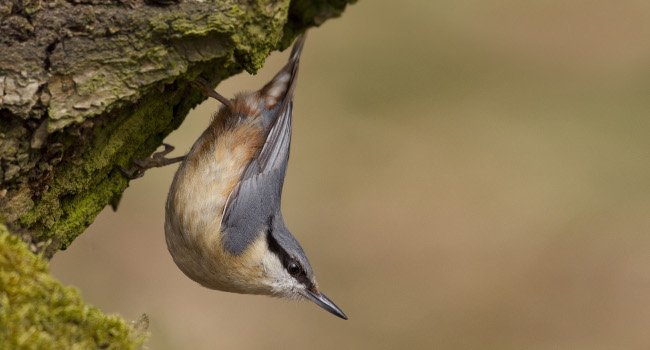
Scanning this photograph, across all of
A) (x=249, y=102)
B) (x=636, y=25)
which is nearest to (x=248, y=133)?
(x=249, y=102)

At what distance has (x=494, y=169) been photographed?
8.27m

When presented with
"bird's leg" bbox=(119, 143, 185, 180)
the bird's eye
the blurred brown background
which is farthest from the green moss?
the blurred brown background

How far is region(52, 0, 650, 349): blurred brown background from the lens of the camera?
6.61 metres

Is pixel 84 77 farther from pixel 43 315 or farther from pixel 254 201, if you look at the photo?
pixel 254 201

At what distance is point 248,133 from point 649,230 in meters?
4.85

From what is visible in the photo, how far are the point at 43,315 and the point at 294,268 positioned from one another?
2.07 metres

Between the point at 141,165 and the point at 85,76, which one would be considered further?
the point at 141,165

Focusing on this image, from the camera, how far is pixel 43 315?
6.88 ft

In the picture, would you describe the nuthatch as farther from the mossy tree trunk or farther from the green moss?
the green moss

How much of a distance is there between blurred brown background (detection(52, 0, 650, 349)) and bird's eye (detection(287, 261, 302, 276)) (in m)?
1.85

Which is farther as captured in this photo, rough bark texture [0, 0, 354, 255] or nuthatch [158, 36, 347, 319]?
nuthatch [158, 36, 347, 319]

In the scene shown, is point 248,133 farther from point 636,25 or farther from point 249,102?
point 636,25

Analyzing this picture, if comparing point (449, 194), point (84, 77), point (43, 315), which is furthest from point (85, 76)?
point (449, 194)

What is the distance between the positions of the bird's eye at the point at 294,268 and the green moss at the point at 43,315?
1801mm
